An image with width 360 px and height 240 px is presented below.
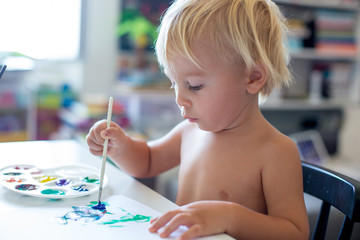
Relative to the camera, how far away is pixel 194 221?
1.91ft

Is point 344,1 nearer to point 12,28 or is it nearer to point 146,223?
point 12,28

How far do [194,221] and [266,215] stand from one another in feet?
0.54

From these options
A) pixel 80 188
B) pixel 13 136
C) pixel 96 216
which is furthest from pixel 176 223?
pixel 13 136

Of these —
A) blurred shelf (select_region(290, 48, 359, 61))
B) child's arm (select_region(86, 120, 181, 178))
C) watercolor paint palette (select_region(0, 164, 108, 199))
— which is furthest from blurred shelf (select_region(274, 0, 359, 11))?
watercolor paint palette (select_region(0, 164, 108, 199))

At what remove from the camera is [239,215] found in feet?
2.12

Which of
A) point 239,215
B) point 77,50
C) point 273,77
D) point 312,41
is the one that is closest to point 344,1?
point 312,41

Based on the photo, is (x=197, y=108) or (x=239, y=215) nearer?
(x=239, y=215)

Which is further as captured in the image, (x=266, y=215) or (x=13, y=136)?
(x=13, y=136)

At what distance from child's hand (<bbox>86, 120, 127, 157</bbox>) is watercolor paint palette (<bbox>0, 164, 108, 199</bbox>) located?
0.13 ft

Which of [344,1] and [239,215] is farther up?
[344,1]

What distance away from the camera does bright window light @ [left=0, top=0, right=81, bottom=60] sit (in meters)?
2.14

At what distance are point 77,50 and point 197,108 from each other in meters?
1.63

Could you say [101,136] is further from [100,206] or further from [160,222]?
[160,222]

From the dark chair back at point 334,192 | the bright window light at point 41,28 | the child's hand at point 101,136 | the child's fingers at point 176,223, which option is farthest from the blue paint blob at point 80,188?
the bright window light at point 41,28
